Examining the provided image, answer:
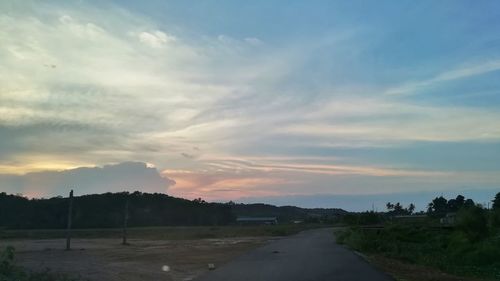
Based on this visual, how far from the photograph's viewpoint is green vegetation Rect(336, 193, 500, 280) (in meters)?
29.0

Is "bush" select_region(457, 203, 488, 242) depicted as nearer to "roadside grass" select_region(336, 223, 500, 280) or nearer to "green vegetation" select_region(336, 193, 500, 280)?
"green vegetation" select_region(336, 193, 500, 280)

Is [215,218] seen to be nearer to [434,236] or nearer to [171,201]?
[171,201]

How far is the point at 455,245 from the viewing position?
41.7 metres

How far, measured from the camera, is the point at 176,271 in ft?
74.2

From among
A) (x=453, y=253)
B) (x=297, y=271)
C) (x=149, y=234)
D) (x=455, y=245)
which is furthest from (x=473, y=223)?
(x=149, y=234)

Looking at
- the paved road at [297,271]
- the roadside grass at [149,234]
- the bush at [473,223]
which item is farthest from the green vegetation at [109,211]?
the paved road at [297,271]

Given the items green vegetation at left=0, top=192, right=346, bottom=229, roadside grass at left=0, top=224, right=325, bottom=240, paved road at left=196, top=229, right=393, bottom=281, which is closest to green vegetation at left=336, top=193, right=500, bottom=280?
paved road at left=196, top=229, right=393, bottom=281

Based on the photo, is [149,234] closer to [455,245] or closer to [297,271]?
[455,245]

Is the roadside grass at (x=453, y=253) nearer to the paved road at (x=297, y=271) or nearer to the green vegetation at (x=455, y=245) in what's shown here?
the green vegetation at (x=455, y=245)

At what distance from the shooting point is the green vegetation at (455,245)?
29.0 meters

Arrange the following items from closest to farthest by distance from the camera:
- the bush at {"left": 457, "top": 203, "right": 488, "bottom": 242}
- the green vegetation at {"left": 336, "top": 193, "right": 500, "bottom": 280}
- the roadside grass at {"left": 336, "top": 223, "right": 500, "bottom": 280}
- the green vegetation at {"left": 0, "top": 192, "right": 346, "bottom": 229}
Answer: the roadside grass at {"left": 336, "top": 223, "right": 500, "bottom": 280} → the green vegetation at {"left": 336, "top": 193, "right": 500, "bottom": 280} → the bush at {"left": 457, "top": 203, "right": 488, "bottom": 242} → the green vegetation at {"left": 0, "top": 192, "right": 346, "bottom": 229}

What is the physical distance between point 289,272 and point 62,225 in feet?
305

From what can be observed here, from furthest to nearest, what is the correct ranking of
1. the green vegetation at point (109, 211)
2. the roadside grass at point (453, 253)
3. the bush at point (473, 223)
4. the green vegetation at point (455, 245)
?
1. the green vegetation at point (109, 211)
2. the bush at point (473, 223)
3. the green vegetation at point (455, 245)
4. the roadside grass at point (453, 253)

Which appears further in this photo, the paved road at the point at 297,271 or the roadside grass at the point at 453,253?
the roadside grass at the point at 453,253
